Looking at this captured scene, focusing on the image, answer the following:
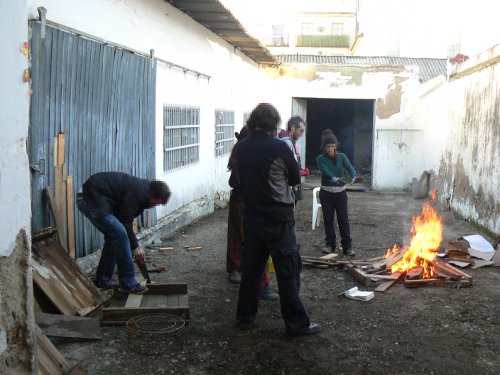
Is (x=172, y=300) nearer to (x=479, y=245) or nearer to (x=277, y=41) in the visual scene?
(x=479, y=245)

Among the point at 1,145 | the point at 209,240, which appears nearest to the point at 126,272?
the point at 1,145

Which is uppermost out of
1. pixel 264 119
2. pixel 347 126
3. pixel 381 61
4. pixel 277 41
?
pixel 277 41

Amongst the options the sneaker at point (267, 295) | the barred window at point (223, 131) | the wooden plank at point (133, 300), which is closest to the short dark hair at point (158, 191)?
the wooden plank at point (133, 300)

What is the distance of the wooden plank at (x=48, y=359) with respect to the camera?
3.67 metres

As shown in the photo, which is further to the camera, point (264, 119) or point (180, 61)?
point (180, 61)

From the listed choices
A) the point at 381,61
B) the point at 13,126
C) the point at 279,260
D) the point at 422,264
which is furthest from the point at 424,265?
the point at 381,61

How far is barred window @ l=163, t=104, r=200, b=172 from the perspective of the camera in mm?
9455

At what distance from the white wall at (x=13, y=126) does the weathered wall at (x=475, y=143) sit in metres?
8.36

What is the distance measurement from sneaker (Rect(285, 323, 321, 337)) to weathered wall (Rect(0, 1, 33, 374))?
2.30 meters

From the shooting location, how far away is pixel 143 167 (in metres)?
8.27

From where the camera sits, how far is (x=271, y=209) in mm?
4770

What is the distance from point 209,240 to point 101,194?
3971 millimetres

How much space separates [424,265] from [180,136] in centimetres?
535

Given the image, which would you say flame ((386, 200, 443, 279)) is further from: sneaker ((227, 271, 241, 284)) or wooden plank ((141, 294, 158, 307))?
wooden plank ((141, 294, 158, 307))
